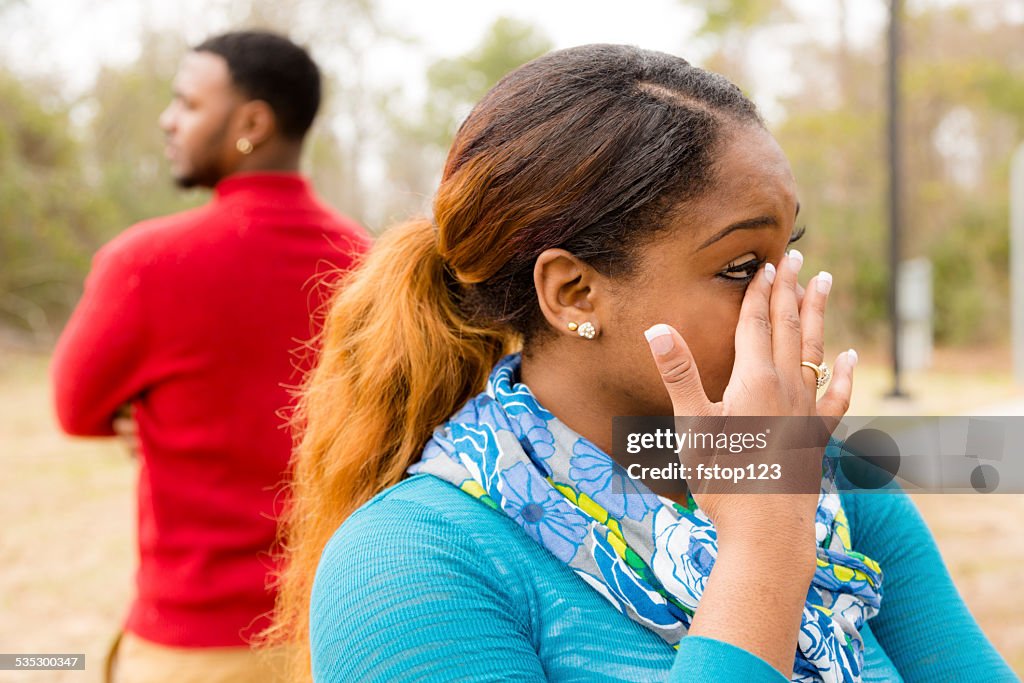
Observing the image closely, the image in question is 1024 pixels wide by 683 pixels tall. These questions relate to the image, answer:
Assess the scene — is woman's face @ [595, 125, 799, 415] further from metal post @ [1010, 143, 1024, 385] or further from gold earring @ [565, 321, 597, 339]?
metal post @ [1010, 143, 1024, 385]

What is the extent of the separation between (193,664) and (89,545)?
13.4 feet

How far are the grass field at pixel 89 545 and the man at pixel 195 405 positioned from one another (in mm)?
393

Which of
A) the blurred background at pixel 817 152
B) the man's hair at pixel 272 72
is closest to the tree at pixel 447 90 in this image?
the blurred background at pixel 817 152

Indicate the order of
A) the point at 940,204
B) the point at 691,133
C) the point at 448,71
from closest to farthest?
the point at 691,133, the point at 940,204, the point at 448,71

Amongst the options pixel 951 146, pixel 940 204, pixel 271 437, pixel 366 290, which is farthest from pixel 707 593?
pixel 951 146

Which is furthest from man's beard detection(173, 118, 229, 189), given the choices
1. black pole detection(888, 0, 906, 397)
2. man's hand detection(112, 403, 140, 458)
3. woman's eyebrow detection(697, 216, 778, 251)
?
black pole detection(888, 0, 906, 397)

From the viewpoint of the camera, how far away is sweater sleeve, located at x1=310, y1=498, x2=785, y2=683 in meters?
1.09

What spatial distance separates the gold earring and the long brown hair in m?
0.09

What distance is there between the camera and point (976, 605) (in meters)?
4.30

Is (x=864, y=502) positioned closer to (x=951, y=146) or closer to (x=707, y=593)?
(x=707, y=593)

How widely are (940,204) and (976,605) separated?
12.6 meters

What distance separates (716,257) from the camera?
1271 mm

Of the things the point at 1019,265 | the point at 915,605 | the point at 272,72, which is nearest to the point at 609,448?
the point at 915,605

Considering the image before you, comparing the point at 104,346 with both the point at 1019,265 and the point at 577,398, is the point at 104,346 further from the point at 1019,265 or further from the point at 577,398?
the point at 1019,265
